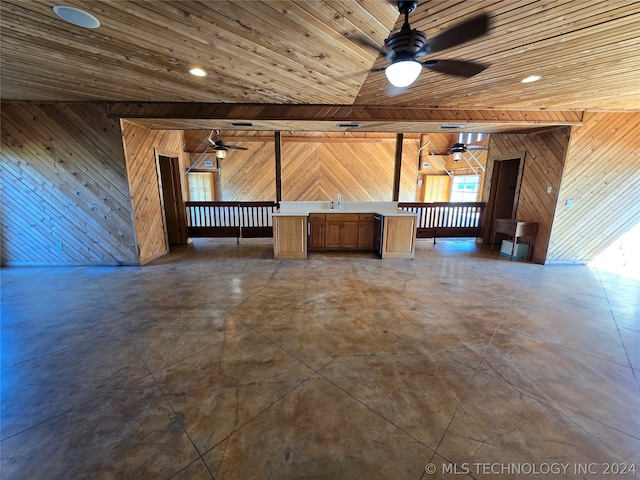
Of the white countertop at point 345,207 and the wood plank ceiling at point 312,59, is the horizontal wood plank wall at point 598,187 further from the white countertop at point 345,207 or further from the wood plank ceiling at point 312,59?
the white countertop at point 345,207

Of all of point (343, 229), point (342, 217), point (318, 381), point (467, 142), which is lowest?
point (318, 381)

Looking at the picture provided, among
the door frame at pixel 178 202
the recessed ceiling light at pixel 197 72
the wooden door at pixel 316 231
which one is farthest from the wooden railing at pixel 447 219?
the door frame at pixel 178 202

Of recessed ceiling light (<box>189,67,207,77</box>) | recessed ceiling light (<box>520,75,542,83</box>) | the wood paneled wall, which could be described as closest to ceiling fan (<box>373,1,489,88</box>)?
recessed ceiling light (<box>520,75,542,83</box>)

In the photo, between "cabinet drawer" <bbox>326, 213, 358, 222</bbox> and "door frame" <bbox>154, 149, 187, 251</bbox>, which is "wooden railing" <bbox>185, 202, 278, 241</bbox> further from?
"cabinet drawer" <bbox>326, 213, 358, 222</bbox>

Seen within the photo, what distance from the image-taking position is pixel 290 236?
5.30m

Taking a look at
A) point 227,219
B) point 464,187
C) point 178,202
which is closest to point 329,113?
point 227,219

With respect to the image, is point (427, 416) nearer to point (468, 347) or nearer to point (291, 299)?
point (468, 347)

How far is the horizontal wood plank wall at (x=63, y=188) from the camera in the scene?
4.32 meters

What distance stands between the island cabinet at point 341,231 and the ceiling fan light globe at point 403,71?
3.63 meters

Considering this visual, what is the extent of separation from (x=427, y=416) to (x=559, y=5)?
292 cm

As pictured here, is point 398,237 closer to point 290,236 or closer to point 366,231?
point 366,231

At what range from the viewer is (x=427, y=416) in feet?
5.69

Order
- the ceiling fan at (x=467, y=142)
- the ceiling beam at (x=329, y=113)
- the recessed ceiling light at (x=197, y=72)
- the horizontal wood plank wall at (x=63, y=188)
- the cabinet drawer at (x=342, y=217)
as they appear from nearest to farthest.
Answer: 1. the recessed ceiling light at (x=197, y=72)
2. the ceiling beam at (x=329, y=113)
3. the horizontal wood plank wall at (x=63, y=188)
4. the cabinet drawer at (x=342, y=217)
5. the ceiling fan at (x=467, y=142)

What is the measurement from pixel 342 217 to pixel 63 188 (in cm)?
495
